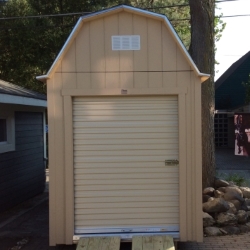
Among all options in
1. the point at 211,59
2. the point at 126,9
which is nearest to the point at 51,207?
the point at 126,9

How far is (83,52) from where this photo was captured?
22.0 feet

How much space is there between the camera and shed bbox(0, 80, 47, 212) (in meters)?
10.0

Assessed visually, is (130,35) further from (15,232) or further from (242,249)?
(15,232)

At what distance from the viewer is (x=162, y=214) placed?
6.80 meters

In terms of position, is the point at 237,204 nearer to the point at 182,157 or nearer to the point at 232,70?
the point at 182,157

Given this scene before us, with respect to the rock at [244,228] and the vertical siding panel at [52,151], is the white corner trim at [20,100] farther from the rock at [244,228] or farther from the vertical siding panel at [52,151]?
the rock at [244,228]

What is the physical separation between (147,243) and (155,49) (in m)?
2.66

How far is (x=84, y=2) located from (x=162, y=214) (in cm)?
1402

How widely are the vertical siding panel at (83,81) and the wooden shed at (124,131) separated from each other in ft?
0.05

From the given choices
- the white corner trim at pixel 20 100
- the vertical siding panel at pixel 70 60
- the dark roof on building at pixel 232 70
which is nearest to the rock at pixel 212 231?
the vertical siding panel at pixel 70 60

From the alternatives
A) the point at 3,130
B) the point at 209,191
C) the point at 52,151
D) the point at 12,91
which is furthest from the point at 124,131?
the point at 3,130

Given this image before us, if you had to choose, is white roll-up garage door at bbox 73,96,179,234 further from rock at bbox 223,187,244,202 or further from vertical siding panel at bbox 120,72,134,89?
rock at bbox 223,187,244,202

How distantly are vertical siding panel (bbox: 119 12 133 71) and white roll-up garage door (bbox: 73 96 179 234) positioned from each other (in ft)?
1.50

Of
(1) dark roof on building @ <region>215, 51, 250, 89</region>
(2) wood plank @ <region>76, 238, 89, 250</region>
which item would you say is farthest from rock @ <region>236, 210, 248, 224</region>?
(1) dark roof on building @ <region>215, 51, 250, 89</region>
